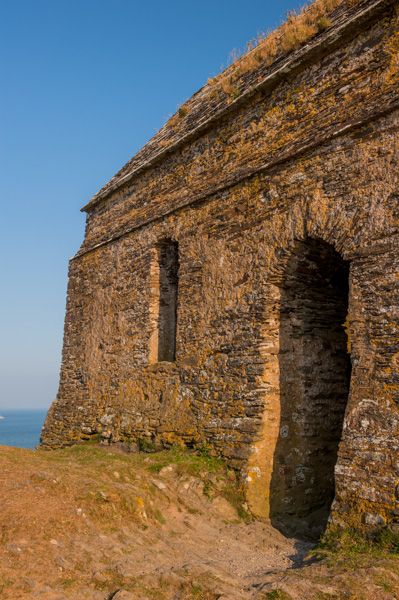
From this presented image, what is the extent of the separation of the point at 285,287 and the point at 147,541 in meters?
3.81

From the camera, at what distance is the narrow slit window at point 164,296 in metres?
10.3

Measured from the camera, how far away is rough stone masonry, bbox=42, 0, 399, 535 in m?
6.04

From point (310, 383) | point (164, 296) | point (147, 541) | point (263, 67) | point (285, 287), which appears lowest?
point (147, 541)

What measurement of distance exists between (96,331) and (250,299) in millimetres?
5057

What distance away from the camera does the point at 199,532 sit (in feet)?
21.3

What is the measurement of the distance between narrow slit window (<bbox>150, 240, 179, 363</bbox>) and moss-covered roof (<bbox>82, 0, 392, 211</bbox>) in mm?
1900

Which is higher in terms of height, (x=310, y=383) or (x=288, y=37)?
(x=288, y=37)

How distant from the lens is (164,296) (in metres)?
10.5

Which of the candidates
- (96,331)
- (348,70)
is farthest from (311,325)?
(96,331)

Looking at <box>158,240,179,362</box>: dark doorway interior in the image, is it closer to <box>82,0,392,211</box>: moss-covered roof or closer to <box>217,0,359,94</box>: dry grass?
<box>82,0,392,211</box>: moss-covered roof

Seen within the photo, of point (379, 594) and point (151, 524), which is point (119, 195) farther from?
point (379, 594)

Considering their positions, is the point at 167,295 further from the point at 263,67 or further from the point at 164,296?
the point at 263,67

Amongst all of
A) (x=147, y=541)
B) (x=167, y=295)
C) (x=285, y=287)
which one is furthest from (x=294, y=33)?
(x=147, y=541)

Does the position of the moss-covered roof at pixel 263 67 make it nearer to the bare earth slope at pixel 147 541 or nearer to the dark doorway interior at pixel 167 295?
the dark doorway interior at pixel 167 295
